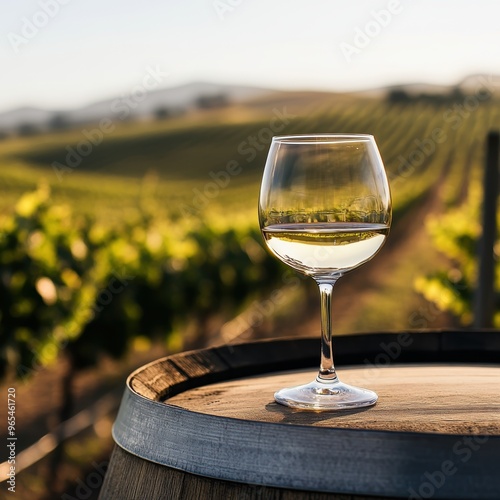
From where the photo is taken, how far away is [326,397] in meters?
1.62

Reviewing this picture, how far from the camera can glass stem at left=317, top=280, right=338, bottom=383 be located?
1611mm

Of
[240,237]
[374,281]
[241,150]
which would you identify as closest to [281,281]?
[240,237]

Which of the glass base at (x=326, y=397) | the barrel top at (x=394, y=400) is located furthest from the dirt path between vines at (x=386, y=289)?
the glass base at (x=326, y=397)

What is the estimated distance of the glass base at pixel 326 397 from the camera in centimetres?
158

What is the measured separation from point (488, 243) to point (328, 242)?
149 inches

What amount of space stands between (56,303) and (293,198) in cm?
556

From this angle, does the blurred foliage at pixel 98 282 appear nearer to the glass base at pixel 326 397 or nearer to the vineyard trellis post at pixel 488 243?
the vineyard trellis post at pixel 488 243

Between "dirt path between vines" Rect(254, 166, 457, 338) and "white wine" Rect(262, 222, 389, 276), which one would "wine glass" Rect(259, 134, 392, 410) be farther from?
"dirt path between vines" Rect(254, 166, 457, 338)

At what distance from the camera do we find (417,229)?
28859 millimetres

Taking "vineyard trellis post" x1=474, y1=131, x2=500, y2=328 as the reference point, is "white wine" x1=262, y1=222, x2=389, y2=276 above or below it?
above

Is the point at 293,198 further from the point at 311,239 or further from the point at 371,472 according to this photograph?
the point at 371,472

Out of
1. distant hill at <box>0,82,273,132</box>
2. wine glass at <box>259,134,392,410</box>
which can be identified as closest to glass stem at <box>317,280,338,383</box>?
wine glass at <box>259,134,392,410</box>

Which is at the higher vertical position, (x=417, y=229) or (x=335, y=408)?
(x=335, y=408)

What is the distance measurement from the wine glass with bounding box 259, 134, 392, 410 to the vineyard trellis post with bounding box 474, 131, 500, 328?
3701 millimetres
